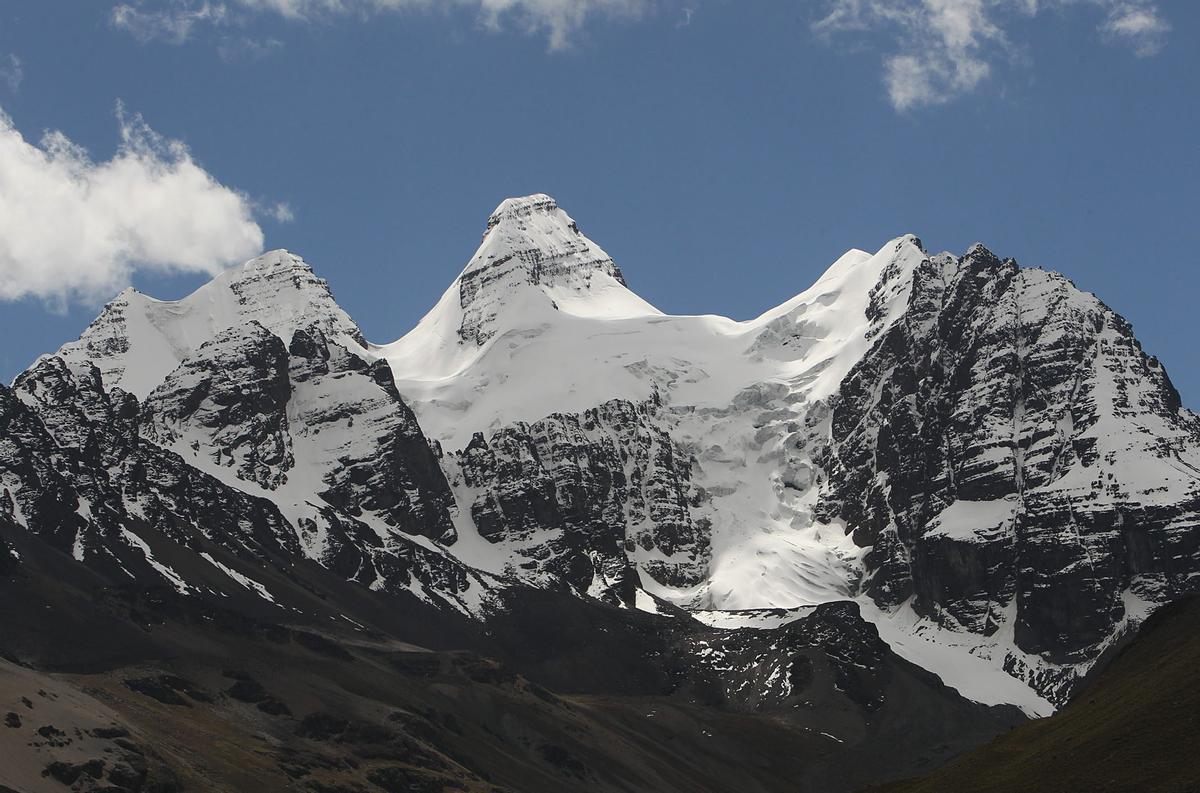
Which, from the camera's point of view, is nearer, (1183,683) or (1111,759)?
(1111,759)

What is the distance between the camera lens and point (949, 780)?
640 feet

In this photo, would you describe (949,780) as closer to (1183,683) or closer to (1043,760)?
(1043,760)

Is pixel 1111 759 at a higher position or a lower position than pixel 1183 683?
lower

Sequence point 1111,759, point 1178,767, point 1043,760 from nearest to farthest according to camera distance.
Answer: point 1178,767 < point 1111,759 < point 1043,760

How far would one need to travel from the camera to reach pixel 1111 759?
180 metres

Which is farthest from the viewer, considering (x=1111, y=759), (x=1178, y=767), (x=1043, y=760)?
(x=1043, y=760)

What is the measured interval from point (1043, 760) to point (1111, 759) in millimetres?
12792

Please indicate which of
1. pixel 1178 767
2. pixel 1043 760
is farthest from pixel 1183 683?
pixel 1178 767

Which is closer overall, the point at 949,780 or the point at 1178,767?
the point at 1178,767

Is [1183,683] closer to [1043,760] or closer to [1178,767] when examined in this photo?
[1043,760]

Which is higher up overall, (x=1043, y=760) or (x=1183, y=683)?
(x=1183, y=683)

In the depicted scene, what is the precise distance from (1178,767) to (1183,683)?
108ft

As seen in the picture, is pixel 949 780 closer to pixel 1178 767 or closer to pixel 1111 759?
pixel 1111 759

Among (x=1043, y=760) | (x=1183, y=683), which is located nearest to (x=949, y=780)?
(x=1043, y=760)
